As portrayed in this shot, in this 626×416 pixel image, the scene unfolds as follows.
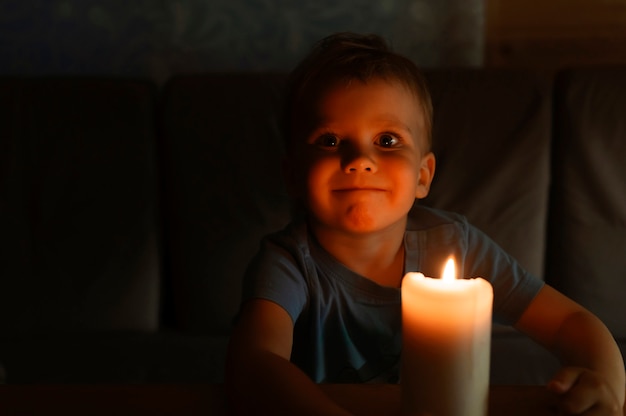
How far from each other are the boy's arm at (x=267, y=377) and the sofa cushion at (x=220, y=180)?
0.87 meters

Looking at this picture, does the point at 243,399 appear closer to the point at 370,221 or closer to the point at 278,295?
the point at 278,295

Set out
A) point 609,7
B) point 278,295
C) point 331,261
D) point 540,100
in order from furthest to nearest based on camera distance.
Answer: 1. point 609,7
2. point 540,100
3. point 331,261
4. point 278,295

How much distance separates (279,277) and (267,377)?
0.95ft

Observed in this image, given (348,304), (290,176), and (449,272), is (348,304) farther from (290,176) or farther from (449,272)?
(449,272)

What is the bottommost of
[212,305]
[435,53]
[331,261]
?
[212,305]

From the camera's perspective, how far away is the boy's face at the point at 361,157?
1.11 m

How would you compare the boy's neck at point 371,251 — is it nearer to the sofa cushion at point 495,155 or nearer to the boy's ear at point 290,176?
the boy's ear at point 290,176

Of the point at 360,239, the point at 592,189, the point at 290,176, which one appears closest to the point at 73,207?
the point at 290,176

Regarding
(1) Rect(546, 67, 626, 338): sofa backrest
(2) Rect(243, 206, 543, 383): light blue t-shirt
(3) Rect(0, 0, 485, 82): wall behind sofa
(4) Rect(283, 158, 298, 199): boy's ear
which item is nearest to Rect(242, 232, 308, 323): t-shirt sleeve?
(2) Rect(243, 206, 543, 383): light blue t-shirt

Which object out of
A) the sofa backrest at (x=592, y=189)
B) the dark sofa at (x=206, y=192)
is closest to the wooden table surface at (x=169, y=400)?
the dark sofa at (x=206, y=192)

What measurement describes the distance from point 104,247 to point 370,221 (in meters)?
0.99

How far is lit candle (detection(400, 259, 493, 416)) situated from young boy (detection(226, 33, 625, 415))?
0.37m

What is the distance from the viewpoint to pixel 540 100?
Answer: 6.11 ft

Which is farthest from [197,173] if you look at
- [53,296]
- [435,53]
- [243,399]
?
[243,399]
